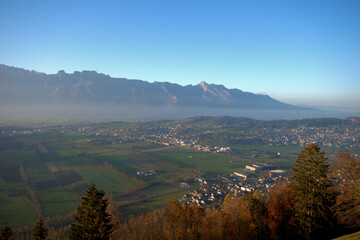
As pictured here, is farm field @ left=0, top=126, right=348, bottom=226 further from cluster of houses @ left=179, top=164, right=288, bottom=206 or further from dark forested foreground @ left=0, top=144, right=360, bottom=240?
dark forested foreground @ left=0, top=144, right=360, bottom=240

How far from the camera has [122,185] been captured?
35781 millimetres

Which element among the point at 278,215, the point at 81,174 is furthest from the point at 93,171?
the point at 278,215

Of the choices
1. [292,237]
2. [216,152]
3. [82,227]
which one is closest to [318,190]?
[292,237]

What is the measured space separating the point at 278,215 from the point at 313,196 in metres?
2.59

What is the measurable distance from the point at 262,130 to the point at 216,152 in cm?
5024

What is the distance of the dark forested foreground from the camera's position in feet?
40.2

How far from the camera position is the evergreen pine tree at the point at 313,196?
13539mm

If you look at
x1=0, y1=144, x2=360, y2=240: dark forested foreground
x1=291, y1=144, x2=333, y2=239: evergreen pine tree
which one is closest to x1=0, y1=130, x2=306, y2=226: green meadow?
x1=0, y1=144, x2=360, y2=240: dark forested foreground

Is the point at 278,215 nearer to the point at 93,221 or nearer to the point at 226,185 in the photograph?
the point at 93,221

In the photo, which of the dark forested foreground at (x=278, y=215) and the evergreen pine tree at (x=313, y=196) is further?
the evergreen pine tree at (x=313, y=196)

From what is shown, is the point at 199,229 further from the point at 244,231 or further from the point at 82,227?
the point at 82,227

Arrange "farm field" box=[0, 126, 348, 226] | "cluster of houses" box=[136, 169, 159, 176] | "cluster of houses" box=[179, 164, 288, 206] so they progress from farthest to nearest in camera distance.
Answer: "cluster of houses" box=[136, 169, 159, 176] < "cluster of houses" box=[179, 164, 288, 206] < "farm field" box=[0, 126, 348, 226]

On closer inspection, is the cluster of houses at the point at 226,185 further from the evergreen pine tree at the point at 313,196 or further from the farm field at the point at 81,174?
the evergreen pine tree at the point at 313,196

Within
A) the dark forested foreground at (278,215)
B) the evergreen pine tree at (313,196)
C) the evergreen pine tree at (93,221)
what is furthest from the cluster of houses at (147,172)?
the evergreen pine tree at (313,196)
